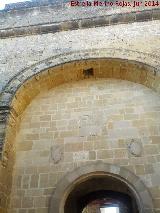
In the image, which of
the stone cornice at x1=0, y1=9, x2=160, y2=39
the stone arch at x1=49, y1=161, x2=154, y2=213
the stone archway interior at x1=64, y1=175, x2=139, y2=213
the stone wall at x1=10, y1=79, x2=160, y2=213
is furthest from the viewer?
the stone cornice at x1=0, y1=9, x2=160, y2=39

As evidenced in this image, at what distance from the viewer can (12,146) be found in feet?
19.6

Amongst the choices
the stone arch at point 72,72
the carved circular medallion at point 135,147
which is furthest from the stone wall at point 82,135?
the stone arch at point 72,72

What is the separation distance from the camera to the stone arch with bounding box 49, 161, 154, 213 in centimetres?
507

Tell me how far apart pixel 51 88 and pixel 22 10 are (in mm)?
2272

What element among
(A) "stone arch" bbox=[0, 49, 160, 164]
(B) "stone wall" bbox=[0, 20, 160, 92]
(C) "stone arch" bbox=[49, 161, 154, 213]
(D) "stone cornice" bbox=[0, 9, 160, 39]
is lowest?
(C) "stone arch" bbox=[49, 161, 154, 213]

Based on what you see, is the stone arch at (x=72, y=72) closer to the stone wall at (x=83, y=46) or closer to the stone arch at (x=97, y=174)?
the stone wall at (x=83, y=46)

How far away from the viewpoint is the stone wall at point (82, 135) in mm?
5488

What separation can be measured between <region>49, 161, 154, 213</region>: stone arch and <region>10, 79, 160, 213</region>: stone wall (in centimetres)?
11

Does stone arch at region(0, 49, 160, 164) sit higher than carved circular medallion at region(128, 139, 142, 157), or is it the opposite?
stone arch at region(0, 49, 160, 164)

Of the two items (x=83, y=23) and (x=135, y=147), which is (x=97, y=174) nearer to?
(x=135, y=147)

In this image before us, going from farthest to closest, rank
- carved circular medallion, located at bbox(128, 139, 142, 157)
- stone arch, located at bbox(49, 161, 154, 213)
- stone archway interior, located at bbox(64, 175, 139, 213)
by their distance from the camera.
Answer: stone archway interior, located at bbox(64, 175, 139, 213) → carved circular medallion, located at bbox(128, 139, 142, 157) → stone arch, located at bbox(49, 161, 154, 213)

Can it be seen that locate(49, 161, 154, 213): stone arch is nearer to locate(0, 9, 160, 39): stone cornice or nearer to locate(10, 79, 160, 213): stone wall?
locate(10, 79, 160, 213): stone wall

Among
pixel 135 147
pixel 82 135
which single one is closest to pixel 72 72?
pixel 82 135

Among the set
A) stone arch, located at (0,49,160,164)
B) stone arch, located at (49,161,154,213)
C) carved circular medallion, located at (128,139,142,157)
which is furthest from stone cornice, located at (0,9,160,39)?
stone arch, located at (49,161,154,213)
